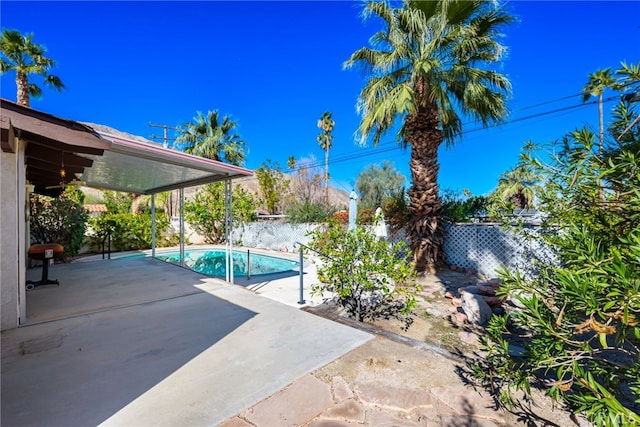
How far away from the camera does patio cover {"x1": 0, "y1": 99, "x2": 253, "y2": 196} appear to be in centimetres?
320

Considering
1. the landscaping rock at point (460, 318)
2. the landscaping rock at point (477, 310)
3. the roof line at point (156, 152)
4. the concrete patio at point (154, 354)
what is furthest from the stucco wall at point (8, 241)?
the landscaping rock at point (477, 310)

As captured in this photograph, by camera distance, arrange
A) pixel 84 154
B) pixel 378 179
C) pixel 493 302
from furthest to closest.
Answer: pixel 378 179, pixel 493 302, pixel 84 154

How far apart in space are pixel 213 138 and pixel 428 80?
15.5 metres

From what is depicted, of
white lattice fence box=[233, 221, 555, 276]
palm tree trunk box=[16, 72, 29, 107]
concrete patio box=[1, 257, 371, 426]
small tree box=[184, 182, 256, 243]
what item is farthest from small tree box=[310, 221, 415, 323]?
palm tree trunk box=[16, 72, 29, 107]

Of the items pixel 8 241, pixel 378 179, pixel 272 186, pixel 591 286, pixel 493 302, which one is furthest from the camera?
pixel 378 179

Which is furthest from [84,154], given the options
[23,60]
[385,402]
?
[23,60]

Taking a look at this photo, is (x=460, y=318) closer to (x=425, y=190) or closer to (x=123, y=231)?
(x=425, y=190)

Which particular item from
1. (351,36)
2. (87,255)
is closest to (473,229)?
(351,36)

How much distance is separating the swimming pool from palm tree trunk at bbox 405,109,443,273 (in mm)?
4430

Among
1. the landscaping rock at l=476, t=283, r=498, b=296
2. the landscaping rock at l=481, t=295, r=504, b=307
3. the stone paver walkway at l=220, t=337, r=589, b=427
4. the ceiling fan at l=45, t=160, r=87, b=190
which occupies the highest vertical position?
the ceiling fan at l=45, t=160, r=87, b=190

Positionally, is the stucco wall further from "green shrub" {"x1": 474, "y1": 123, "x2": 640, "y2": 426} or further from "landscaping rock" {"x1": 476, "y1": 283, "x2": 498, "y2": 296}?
"landscaping rock" {"x1": 476, "y1": 283, "x2": 498, "y2": 296}

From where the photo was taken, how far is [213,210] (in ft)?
49.4

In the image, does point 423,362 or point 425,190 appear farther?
point 425,190

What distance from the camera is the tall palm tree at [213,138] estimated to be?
18.8 metres
